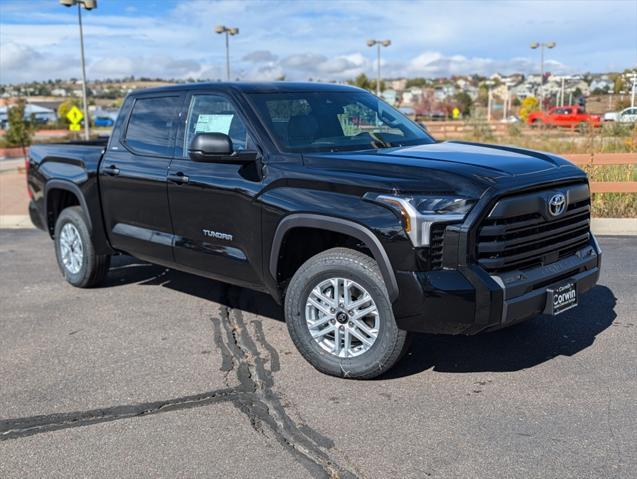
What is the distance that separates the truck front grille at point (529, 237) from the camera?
3855 millimetres

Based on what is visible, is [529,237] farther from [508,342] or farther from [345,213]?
[508,342]

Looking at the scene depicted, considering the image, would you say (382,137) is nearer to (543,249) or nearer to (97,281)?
(543,249)

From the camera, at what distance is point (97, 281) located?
6.81 m

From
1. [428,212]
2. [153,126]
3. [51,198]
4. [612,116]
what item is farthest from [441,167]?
[612,116]

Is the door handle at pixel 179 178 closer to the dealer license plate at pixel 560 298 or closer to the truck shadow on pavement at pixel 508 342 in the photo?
the truck shadow on pavement at pixel 508 342

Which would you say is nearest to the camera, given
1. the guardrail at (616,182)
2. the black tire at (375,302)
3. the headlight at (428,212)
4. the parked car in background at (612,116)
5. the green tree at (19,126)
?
the headlight at (428,212)

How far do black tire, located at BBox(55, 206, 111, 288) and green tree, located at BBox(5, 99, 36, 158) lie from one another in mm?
30520

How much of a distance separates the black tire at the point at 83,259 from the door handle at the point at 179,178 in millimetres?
1595

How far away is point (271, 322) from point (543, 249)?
2366mm

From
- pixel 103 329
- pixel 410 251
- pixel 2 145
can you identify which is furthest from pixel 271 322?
pixel 2 145

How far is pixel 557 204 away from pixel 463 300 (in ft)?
3.08

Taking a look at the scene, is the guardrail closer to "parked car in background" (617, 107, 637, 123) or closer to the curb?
"parked car in background" (617, 107, 637, 123)

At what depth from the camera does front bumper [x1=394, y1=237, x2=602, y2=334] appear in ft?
12.4

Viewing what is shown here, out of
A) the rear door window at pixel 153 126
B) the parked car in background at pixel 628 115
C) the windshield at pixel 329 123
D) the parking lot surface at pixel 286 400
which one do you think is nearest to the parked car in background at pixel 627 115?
the parked car in background at pixel 628 115
